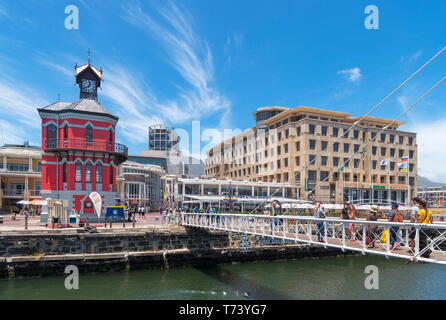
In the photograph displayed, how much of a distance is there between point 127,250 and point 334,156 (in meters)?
42.6

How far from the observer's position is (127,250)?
24750mm

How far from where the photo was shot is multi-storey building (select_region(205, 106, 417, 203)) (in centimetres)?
5512

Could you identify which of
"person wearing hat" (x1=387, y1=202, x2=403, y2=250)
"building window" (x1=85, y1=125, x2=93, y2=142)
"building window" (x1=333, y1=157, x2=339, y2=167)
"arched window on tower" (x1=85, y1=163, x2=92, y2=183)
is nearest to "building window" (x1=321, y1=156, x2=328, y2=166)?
"building window" (x1=333, y1=157, x2=339, y2=167)

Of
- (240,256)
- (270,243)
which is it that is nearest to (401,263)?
(270,243)

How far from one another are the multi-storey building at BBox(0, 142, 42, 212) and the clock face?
17.7 metres

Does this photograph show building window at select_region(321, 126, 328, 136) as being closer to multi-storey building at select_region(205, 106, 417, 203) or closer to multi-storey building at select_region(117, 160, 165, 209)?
multi-storey building at select_region(205, 106, 417, 203)

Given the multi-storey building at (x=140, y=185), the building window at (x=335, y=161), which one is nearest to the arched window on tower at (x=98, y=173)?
the multi-storey building at (x=140, y=185)

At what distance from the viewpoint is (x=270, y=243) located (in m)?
30.4

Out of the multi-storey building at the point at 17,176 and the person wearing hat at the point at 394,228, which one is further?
the multi-storey building at the point at 17,176

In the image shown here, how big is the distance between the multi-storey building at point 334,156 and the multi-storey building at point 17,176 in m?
40.0

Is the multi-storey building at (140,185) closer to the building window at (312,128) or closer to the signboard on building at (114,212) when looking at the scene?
the signboard on building at (114,212)

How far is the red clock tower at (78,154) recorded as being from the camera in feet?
102

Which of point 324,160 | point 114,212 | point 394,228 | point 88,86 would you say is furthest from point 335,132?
point 394,228
